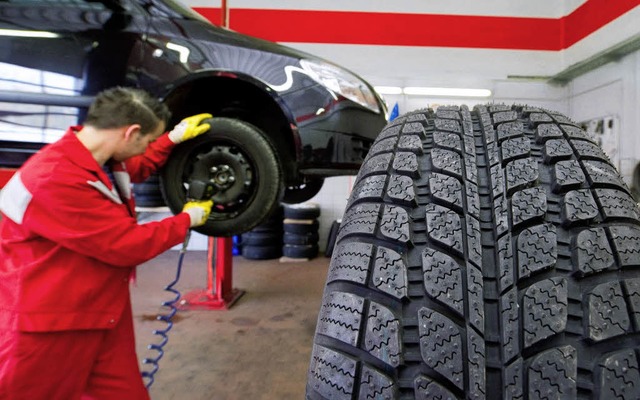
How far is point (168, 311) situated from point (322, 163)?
200 centimetres

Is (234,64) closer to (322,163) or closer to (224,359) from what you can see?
(322,163)

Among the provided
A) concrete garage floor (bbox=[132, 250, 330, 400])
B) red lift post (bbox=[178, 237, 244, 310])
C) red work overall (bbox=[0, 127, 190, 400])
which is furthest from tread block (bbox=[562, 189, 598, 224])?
red lift post (bbox=[178, 237, 244, 310])

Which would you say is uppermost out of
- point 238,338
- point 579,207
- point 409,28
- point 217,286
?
point 409,28

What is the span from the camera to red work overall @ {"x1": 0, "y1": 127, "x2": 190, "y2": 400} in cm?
146

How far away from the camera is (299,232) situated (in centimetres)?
586

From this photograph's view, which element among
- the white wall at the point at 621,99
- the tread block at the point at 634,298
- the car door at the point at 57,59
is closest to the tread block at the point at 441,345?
the tread block at the point at 634,298

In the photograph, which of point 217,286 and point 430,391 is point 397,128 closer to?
point 430,391

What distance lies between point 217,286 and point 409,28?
4769 mm

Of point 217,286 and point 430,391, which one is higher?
point 430,391

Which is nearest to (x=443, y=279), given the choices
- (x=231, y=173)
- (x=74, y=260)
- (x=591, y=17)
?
(x=74, y=260)

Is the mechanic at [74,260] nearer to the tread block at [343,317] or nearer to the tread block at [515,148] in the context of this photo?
the tread block at [343,317]

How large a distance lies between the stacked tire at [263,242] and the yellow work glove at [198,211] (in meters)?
3.72

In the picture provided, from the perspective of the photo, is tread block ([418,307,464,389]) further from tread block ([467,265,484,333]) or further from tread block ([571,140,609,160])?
tread block ([571,140,609,160])

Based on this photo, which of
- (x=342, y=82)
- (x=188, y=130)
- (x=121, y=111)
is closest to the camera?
(x=121, y=111)
